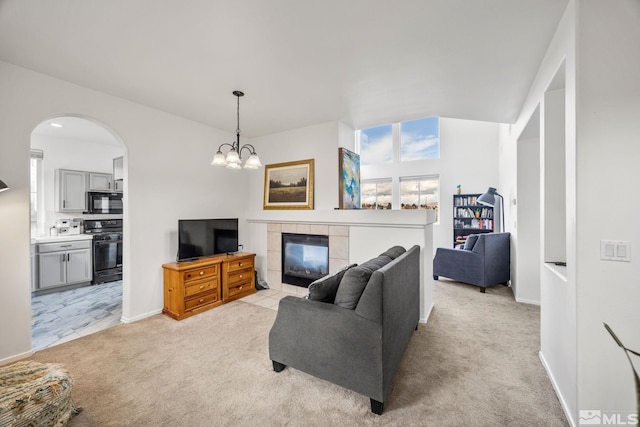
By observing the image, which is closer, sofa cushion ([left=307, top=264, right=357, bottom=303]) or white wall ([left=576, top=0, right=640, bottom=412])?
white wall ([left=576, top=0, right=640, bottom=412])

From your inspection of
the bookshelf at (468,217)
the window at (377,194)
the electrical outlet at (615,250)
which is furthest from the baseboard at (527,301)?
the window at (377,194)

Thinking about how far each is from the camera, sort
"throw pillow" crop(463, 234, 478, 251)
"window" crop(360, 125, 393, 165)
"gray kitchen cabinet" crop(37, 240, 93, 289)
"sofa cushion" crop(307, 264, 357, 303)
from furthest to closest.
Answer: "window" crop(360, 125, 393, 165)
"throw pillow" crop(463, 234, 478, 251)
"gray kitchen cabinet" crop(37, 240, 93, 289)
"sofa cushion" crop(307, 264, 357, 303)

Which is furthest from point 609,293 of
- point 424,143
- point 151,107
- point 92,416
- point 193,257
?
point 424,143

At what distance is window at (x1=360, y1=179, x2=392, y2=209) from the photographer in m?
7.29

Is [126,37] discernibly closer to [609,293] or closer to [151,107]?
[151,107]

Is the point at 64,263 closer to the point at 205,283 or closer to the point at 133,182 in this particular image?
the point at 133,182

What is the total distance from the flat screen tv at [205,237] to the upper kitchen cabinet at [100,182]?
2.95m

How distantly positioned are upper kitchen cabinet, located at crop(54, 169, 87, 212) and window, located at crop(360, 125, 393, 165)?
6.44 metres

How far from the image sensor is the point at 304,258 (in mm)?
4133

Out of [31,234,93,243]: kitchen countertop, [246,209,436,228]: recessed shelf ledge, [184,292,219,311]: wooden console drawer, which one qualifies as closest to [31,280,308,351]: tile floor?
[184,292,219,311]: wooden console drawer

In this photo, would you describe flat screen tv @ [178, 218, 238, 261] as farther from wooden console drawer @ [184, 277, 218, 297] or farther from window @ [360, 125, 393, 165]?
window @ [360, 125, 393, 165]

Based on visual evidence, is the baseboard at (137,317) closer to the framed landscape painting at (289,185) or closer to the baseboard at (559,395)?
the framed landscape painting at (289,185)

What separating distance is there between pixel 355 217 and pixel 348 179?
0.84m

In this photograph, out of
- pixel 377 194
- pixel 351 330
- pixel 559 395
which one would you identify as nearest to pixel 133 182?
pixel 351 330
